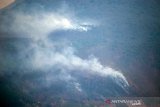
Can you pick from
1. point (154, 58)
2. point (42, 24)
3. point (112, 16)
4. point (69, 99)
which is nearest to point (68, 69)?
point (69, 99)

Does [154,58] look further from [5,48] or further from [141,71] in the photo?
[5,48]

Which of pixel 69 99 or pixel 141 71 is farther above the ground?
pixel 141 71

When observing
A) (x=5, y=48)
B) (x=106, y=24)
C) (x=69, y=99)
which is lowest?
(x=69, y=99)

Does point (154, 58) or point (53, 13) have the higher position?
point (53, 13)

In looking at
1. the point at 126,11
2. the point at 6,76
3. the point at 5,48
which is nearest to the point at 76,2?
the point at 126,11

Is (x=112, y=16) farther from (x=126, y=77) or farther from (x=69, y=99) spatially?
(x=69, y=99)

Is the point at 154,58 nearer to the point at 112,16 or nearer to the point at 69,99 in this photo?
the point at 112,16

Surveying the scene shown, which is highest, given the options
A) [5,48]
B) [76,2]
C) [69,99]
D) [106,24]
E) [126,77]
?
[76,2]
